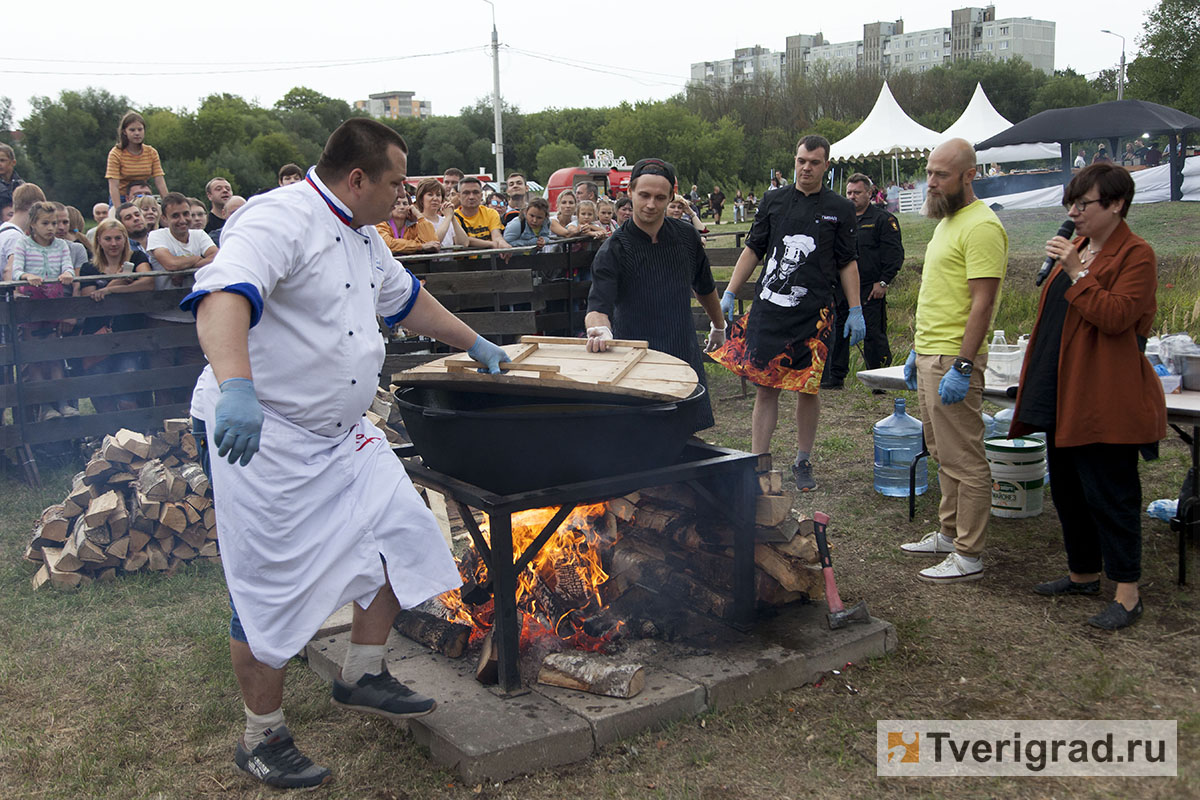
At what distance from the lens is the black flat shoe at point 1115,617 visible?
3629 mm

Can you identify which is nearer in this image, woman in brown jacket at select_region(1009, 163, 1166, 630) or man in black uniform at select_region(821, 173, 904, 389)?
woman in brown jacket at select_region(1009, 163, 1166, 630)

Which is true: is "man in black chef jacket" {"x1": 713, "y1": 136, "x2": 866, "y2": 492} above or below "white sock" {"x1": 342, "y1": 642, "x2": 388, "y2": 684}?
above

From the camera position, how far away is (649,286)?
4227 millimetres

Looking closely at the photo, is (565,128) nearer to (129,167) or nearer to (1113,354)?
(129,167)

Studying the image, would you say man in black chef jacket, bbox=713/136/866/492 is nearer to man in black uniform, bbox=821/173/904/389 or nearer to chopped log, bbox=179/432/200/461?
chopped log, bbox=179/432/200/461

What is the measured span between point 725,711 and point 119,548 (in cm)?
329

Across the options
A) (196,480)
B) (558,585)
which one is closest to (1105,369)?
(558,585)

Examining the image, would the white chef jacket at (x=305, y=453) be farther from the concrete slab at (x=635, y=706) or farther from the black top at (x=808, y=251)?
the black top at (x=808, y=251)

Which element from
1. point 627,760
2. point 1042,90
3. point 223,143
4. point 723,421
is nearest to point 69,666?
point 627,760

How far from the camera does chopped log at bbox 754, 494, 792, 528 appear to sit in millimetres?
3640

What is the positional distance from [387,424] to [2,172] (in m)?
4.49

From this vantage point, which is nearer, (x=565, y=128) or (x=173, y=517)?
(x=173, y=517)

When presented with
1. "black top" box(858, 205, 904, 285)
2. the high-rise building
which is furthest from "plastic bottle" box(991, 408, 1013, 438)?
the high-rise building

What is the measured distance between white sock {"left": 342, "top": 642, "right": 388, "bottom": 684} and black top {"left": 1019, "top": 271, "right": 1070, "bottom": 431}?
2.75 metres
